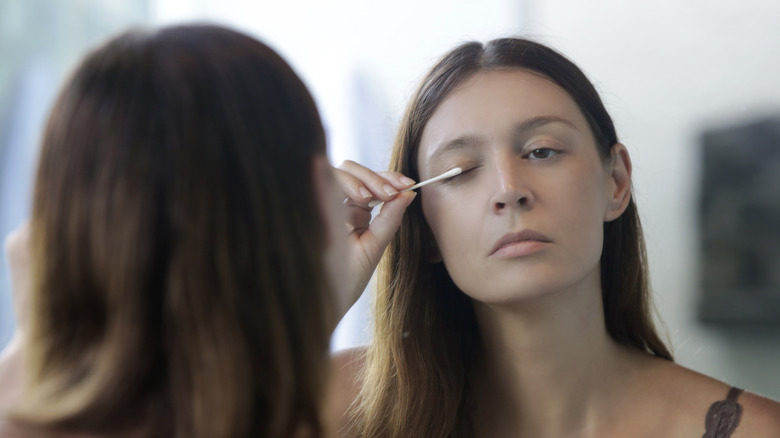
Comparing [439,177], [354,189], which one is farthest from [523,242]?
[354,189]

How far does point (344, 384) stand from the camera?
1.36 m

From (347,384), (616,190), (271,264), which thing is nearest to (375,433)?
(347,384)

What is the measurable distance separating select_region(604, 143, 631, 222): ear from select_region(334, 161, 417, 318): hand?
318 millimetres

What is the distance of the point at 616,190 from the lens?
46.7 inches

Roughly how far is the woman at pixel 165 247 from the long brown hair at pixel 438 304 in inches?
23.3

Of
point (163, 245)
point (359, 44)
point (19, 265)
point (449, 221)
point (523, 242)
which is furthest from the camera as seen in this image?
point (359, 44)

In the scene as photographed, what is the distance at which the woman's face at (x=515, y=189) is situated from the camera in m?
1.03

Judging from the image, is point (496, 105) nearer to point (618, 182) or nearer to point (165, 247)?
point (618, 182)

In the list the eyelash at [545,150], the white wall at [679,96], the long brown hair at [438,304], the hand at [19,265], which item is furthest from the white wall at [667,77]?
the hand at [19,265]

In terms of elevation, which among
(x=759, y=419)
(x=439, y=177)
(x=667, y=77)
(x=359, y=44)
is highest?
(x=359, y=44)

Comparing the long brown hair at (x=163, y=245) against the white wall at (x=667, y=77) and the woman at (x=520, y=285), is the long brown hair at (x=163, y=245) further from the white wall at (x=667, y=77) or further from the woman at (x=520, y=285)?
the white wall at (x=667, y=77)

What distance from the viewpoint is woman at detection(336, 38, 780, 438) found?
3.44 feet

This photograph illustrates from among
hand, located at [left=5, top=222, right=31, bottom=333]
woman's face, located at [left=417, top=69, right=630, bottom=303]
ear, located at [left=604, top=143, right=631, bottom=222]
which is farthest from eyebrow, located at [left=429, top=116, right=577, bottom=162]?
hand, located at [left=5, top=222, right=31, bottom=333]

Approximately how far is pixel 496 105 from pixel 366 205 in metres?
0.25
